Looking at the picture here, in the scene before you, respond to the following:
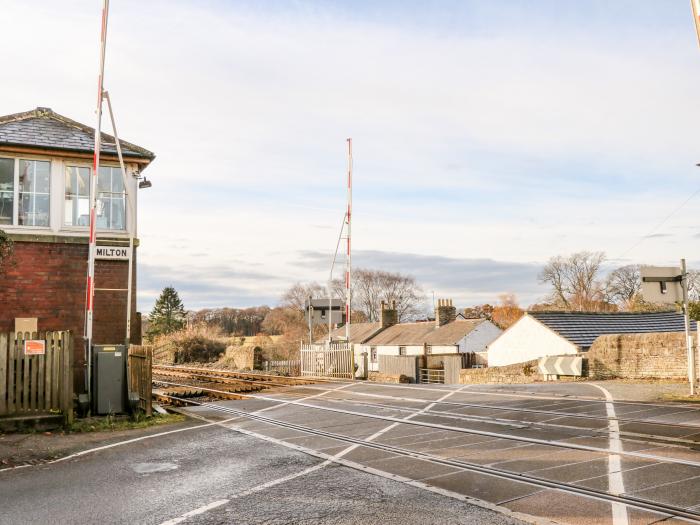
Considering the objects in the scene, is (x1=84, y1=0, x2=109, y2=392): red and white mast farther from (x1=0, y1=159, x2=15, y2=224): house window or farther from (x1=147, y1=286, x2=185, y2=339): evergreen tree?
(x1=147, y1=286, x2=185, y2=339): evergreen tree

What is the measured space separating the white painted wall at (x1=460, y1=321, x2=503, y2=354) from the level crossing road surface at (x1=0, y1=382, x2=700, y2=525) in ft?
126

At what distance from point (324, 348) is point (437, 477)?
21.9 metres

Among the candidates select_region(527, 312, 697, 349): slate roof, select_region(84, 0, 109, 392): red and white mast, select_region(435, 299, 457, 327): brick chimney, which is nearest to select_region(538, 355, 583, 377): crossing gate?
select_region(527, 312, 697, 349): slate roof

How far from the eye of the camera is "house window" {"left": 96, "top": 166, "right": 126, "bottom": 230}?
51.9ft

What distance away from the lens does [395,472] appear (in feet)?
24.2

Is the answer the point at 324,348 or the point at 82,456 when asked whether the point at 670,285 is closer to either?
the point at 82,456

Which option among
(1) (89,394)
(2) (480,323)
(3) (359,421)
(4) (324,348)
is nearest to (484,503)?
(3) (359,421)

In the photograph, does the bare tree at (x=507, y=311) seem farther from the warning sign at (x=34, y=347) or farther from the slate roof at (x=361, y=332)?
the warning sign at (x=34, y=347)

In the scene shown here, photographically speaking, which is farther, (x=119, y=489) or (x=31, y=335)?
(x=31, y=335)

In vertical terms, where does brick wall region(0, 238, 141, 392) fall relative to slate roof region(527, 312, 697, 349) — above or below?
above

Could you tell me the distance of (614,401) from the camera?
13.6 metres

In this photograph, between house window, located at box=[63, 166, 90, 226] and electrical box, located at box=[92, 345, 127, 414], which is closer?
electrical box, located at box=[92, 345, 127, 414]

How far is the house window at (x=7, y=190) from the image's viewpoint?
15.1 meters

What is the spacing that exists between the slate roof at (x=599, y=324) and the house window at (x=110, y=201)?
978 inches
